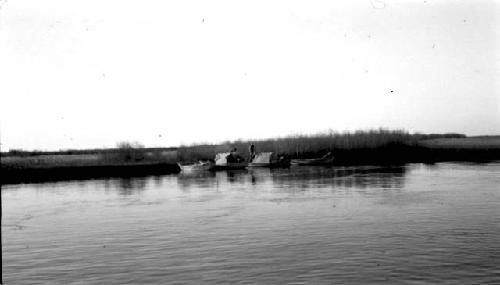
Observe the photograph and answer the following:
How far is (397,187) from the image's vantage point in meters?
36.2

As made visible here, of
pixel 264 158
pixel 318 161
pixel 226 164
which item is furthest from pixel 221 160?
pixel 318 161

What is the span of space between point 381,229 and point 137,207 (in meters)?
13.6

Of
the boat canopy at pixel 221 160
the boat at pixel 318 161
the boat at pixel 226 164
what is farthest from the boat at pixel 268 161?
the boat canopy at pixel 221 160

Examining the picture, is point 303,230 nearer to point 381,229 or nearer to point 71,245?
point 381,229

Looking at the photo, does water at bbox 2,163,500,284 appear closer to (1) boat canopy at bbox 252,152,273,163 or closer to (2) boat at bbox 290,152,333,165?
(1) boat canopy at bbox 252,152,273,163

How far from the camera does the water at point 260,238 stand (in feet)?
45.0

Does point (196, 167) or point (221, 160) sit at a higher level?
point (221, 160)

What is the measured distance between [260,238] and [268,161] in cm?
5070

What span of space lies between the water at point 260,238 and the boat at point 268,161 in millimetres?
34366

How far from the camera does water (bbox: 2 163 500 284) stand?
45.0 ft

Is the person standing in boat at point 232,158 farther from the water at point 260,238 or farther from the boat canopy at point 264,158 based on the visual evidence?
the water at point 260,238

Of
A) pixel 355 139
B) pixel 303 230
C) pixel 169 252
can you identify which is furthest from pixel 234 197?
pixel 355 139

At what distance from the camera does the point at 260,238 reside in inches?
734

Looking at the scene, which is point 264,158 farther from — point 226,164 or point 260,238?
point 260,238
